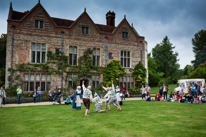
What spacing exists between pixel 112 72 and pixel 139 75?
4690 mm

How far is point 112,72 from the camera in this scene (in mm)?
25156

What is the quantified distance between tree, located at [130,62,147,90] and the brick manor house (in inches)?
A: 28.8

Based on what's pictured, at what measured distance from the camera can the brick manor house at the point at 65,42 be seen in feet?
71.0

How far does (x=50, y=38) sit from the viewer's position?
23.1 m

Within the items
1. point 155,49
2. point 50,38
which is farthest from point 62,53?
point 155,49


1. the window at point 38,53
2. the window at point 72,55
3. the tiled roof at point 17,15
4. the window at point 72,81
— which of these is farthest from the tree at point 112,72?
the tiled roof at point 17,15

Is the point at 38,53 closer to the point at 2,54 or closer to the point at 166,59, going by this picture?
the point at 2,54

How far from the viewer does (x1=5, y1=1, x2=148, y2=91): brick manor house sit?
71.0ft

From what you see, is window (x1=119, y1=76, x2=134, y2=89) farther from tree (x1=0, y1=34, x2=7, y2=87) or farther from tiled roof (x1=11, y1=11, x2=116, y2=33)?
tree (x1=0, y1=34, x2=7, y2=87)

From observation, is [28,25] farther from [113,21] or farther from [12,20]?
[113,21]

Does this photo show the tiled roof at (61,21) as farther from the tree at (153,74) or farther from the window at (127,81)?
the tree at (153,74)

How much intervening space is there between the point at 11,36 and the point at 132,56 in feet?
56.6

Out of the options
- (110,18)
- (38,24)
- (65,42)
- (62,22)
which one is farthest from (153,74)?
(38,24)

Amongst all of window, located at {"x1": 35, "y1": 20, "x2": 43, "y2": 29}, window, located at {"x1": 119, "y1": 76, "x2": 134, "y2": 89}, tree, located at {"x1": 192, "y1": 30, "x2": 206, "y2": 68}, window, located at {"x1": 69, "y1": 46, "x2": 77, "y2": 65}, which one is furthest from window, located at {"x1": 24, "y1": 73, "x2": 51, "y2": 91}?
tree, located at {"x1": 192, "y1": 30, "x2": 206, "y2": 68}
